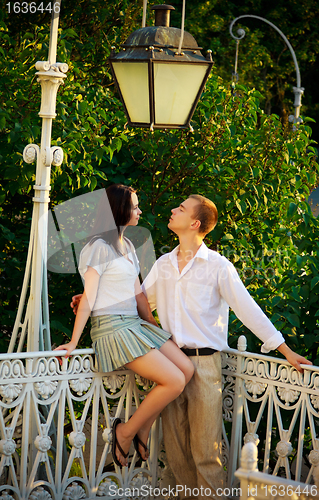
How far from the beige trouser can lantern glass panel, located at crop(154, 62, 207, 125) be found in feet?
4.03

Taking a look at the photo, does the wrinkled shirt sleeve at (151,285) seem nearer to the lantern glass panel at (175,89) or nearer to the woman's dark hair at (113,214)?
the woman's dark hair at (113,214)

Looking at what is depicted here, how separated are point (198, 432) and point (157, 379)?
0.36 meters

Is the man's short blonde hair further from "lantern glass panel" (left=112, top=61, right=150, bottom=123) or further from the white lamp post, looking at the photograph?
the white lamp post

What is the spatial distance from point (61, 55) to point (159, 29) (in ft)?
4.48

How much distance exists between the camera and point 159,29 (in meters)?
2.48

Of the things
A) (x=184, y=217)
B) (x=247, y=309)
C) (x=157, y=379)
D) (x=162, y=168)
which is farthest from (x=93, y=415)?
(x=162, y=168)

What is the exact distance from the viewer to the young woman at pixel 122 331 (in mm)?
2752

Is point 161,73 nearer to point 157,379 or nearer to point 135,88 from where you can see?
point 135,88

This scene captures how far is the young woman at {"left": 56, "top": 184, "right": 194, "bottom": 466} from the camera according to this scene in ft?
9.03

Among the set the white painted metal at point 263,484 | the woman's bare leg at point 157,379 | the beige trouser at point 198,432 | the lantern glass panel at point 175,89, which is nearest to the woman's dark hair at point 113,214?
the lantern glass panel at point 175,89

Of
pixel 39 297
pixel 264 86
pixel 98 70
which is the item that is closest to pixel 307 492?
pixel 39 297

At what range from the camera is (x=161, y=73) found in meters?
2.47

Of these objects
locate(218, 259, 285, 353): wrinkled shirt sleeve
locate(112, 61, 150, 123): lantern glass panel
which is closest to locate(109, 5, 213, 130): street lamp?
locate(112, 61, 150, 123): lantern glass panel

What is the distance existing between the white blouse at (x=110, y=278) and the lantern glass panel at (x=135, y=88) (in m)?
0.67
